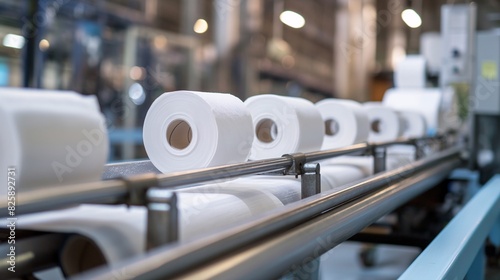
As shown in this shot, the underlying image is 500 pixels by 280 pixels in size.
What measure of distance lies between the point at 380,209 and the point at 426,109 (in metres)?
2.26

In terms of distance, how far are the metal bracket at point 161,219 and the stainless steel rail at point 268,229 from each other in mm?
59

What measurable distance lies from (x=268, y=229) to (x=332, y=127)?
1400mm

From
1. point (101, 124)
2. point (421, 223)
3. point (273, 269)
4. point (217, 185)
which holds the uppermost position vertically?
point (101, 124)

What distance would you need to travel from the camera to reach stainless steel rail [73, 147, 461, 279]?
0.71 meters

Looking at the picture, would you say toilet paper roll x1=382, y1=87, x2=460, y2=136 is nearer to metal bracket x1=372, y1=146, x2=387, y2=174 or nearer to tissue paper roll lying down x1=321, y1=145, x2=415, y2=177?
tissue paper roll lying down x1=321, y1=145, x2=415, y2=177

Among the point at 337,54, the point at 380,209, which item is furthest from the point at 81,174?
the point at 337,54

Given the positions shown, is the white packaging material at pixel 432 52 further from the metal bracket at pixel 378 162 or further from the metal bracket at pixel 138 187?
the metal bracket at pixel 138 187

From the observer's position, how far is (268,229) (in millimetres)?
977

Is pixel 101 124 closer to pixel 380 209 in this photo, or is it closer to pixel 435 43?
pixel 380 209

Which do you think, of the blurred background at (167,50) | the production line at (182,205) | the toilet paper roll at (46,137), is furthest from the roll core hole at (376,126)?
the toilet paper roll at (46,137)

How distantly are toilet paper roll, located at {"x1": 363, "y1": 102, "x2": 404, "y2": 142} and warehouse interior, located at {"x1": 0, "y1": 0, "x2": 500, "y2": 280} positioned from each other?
0.4 inches

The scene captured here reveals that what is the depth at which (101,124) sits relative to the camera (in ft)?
3.33

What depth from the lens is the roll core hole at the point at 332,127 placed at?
2258 mm

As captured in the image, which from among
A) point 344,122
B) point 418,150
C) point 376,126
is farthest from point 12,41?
point 418,150
